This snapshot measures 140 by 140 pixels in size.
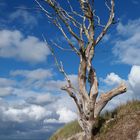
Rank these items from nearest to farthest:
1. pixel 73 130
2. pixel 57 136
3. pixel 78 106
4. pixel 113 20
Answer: pixel 78 106, pixel 113 20, pixel 73 130, pixel 57 136

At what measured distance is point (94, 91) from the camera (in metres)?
22.4

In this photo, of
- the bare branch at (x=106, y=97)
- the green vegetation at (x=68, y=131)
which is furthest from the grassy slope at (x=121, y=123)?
the green vegetation at (x=68, y=131)

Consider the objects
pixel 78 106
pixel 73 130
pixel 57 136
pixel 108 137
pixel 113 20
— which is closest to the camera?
pixel 108 137

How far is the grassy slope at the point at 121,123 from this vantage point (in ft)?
66.8

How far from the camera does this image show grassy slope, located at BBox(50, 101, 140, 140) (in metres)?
20.4

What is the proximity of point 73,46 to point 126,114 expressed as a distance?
5.62 meters

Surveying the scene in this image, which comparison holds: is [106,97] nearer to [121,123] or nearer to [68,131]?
[121,123]

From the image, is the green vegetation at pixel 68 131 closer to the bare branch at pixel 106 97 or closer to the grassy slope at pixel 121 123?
the grassy slope at pixel 121 123

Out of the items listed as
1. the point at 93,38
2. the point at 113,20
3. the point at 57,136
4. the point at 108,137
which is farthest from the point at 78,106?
the point at 57,136

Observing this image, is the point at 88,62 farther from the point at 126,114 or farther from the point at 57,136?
the point at 57,136

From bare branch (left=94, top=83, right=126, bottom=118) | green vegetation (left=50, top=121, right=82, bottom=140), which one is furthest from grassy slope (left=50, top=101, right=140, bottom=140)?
green vegetation (left=50, top=121, right=82, bottom=140)

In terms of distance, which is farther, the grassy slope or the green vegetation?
the green vegetation

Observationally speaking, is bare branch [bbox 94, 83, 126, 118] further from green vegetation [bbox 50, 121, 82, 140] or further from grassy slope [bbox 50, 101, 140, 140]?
green vegetation [bbox 50, 121, 82, 140]

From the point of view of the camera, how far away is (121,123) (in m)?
21.5
